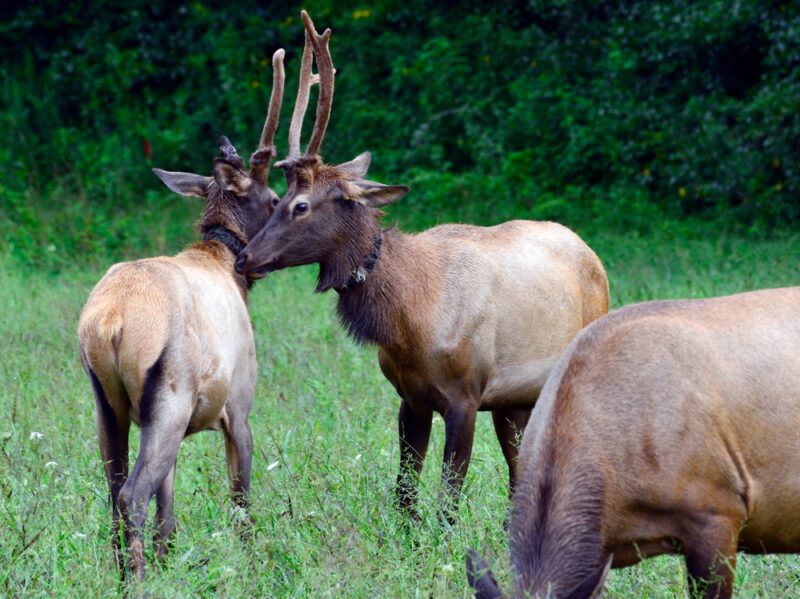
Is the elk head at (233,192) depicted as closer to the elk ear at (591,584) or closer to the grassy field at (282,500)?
the grassy field at (282,500)

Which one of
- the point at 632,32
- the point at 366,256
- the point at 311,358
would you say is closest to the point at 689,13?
the point at 632,32

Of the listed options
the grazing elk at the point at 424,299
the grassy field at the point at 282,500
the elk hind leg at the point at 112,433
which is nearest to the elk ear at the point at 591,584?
the grassy field at the point at 282,500

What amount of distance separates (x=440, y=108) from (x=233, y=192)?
10.9 meters

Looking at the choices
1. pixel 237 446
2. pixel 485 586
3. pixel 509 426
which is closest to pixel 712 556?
pixel 485 586

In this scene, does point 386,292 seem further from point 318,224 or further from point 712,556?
point 712,556

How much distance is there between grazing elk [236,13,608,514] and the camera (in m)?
5.15

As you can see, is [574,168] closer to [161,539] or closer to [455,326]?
[455,326]

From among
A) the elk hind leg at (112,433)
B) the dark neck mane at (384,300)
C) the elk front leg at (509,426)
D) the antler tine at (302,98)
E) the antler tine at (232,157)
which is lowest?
the elk front leg at (509,426)

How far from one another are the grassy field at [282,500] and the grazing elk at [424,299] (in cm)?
39

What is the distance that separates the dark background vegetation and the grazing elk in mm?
6838

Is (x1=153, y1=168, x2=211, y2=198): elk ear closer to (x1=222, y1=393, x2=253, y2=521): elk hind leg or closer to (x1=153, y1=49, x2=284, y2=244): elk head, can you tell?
(x1=153, y1=49, x2=284, y2=244): elk head

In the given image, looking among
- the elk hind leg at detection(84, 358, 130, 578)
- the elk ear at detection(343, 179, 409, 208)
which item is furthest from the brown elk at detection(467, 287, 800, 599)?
the elk ear at detection(343, 179, 409, 208)

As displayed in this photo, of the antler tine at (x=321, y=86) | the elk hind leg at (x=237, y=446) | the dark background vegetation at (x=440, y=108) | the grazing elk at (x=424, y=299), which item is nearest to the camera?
the elk hind leg at (x=237, y=446)

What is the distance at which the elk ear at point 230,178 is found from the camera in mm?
5859
